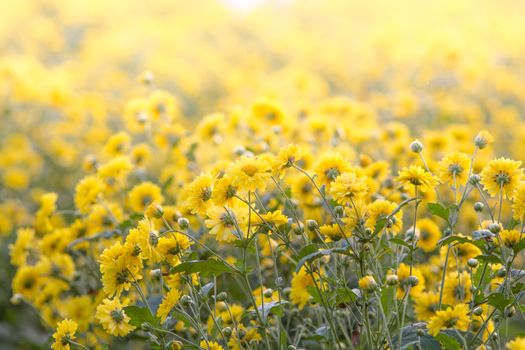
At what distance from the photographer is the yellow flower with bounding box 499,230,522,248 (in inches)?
73.4

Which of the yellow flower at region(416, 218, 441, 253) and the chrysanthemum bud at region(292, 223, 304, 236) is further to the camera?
the yellow flower at region(416, 218, 441, 253)

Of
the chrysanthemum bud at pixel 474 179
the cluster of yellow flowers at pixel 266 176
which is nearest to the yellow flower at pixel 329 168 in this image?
the cluster of yellow flowers at pixel 266 176

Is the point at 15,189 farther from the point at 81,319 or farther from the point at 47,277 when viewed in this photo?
the point at 81,319

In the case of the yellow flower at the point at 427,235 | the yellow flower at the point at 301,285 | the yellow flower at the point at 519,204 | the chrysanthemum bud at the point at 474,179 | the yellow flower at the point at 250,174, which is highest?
the yellow flower at the point at 250,174

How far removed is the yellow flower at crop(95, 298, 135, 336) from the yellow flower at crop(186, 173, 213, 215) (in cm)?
36

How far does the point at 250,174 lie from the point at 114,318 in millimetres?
585

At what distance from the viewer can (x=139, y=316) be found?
183 centimetres

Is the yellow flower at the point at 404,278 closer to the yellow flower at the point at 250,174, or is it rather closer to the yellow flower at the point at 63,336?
the yellow flower at the point at 250,174

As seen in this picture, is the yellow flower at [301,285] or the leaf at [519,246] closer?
the leaf at [519,246]

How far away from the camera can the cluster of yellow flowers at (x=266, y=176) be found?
1.87 meters

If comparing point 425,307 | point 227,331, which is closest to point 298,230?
point 227,331

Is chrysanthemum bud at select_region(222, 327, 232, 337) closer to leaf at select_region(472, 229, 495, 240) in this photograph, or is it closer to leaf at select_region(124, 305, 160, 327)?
leaf at select_region(124, 305, 160, 327)

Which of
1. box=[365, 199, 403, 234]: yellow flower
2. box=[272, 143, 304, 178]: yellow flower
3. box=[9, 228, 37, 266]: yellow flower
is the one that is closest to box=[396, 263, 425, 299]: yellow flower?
box=[365, 199, 403, 234]: yellow flower

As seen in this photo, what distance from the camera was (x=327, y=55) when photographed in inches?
377
